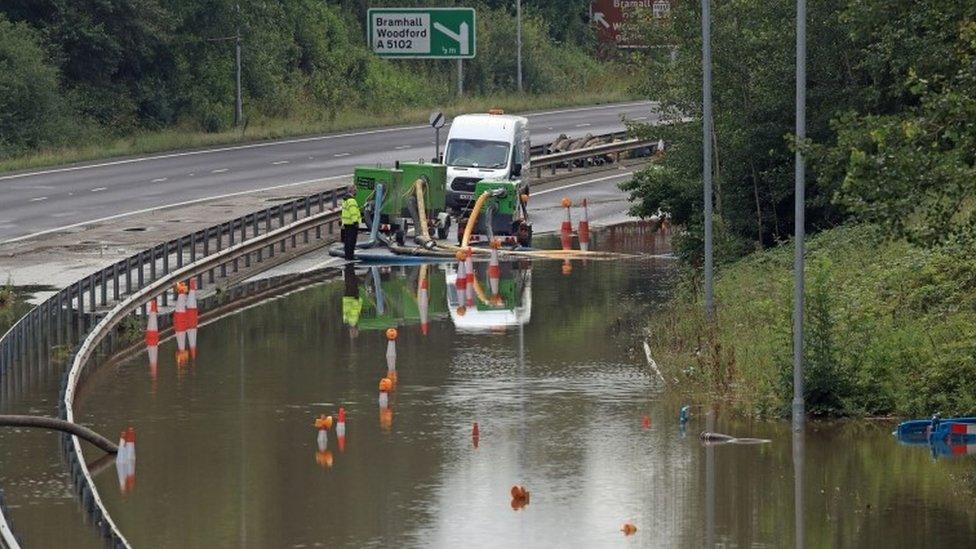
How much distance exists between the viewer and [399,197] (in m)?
42.7

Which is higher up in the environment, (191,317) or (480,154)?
(480,154)

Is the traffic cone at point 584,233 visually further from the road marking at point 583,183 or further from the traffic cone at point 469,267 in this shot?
the road marking at point 583,183

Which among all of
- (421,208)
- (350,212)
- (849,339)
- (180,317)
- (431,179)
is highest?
(431,179)

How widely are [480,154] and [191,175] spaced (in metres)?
12.2

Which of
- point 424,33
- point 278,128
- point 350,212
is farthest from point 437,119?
point 424,33

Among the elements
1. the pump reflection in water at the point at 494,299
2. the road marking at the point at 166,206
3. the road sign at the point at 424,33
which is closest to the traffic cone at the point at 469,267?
the pump reflection in water at the point at 494,299

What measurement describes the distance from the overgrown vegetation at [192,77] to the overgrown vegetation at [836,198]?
26339 mm

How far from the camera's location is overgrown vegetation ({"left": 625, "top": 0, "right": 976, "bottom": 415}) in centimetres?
2039

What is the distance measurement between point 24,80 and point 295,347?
115ft

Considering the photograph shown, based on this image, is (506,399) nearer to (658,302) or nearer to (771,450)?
(771,450)

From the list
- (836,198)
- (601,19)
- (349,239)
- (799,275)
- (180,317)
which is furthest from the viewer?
(601,19)

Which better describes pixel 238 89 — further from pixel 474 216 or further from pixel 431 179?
pixel 474 216

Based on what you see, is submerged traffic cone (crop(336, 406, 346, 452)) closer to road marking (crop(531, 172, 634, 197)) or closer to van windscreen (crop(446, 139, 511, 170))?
van windscreen (crop(446, 139, 511, 170))

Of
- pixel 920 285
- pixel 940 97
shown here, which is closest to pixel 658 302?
pixel 920 285
